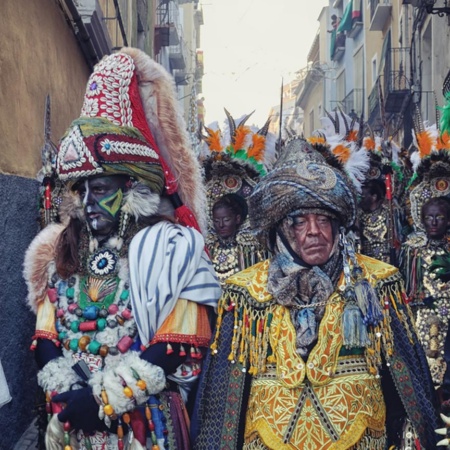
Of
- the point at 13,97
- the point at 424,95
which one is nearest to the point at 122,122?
the point at 13,97

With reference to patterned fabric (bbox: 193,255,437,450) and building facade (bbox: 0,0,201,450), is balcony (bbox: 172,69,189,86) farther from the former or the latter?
patterned fabric (bbox: 193,255,437,450)

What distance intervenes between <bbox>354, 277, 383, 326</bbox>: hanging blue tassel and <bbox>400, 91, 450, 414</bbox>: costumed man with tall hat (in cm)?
367

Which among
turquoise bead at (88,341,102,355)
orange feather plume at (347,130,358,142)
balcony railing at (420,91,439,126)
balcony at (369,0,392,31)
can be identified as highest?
balcony at (369,0,392,31)

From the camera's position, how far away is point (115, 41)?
49.3 ft

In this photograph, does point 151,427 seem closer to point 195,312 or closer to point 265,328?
point 195,312

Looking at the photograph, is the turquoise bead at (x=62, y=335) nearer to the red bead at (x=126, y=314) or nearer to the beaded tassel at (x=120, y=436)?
the red bead at (x=126, y=314)

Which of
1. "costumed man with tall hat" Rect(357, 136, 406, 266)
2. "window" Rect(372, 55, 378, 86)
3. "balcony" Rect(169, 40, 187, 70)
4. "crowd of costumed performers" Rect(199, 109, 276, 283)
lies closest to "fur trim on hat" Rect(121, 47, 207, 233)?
"crowd of costumed performers" Rect(199, 109, 276, 283)

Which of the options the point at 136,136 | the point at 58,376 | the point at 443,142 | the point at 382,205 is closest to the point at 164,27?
the point at 382,205

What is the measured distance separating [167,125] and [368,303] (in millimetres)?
1399

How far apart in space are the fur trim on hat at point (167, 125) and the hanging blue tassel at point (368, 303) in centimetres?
102

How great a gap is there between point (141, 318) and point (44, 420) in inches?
37.4

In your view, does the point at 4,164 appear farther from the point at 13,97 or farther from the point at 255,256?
the point at 255,256

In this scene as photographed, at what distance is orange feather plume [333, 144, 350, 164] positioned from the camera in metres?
5.20

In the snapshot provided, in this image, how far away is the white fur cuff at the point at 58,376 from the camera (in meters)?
3.88
